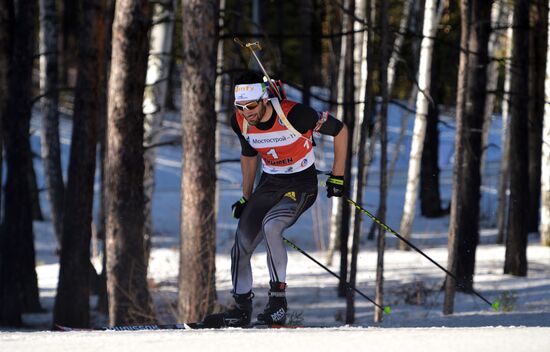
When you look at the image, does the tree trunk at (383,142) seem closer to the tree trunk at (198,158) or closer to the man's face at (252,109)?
the tree trunk at (198,158)

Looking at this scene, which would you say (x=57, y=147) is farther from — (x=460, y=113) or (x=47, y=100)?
(x=460, y=113)

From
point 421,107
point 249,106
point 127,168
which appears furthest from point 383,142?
point 421,107

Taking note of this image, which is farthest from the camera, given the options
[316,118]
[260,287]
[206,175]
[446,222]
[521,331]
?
[446,222]

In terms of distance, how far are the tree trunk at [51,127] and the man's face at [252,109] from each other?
11352 mm

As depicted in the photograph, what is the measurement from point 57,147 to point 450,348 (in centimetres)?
1392

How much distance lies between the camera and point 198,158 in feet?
37.2

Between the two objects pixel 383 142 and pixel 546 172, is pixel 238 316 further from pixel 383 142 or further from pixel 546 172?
pixel 546 172

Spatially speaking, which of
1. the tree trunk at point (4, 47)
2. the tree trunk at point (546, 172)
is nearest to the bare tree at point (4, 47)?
the tree trunk at point (4, 47)

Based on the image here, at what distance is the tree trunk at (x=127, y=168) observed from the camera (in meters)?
12.1

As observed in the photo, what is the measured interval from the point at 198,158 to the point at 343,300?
5.19m

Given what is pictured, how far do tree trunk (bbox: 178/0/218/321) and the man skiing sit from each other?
3109 mm

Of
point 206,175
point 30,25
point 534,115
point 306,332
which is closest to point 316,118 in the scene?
point 306,332

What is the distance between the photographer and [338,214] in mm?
19203

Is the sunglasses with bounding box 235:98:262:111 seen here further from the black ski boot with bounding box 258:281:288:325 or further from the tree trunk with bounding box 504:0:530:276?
the tree trunk with bounding box 504:0:530:276
